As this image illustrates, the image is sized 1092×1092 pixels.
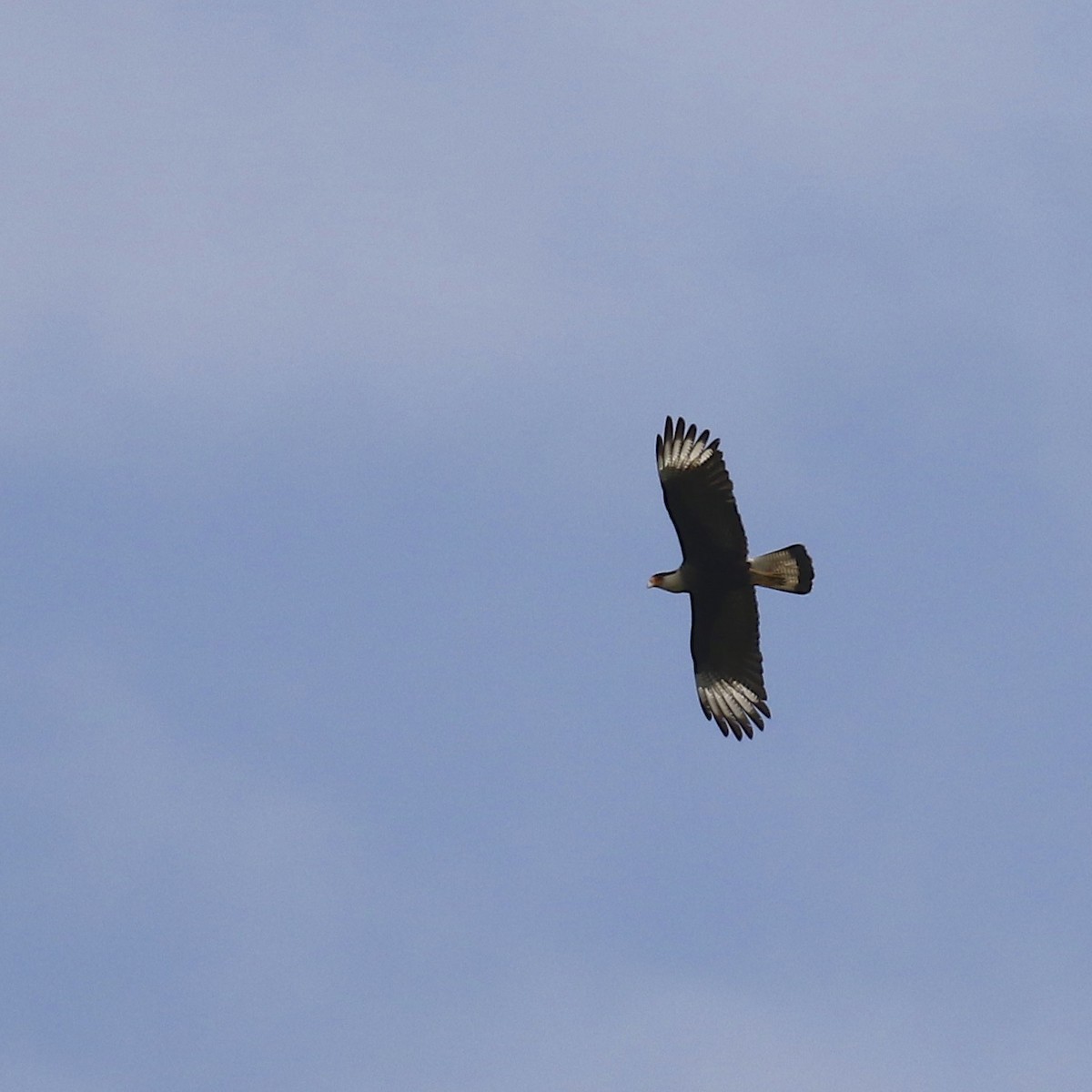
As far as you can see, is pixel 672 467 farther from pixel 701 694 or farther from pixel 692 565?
pixel 701 694

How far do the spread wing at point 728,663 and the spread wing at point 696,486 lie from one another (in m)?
1.38

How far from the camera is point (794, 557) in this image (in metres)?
31.4

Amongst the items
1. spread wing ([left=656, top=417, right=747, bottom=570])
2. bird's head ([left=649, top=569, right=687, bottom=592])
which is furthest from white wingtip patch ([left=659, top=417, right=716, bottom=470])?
bird's head ([left=649, top=569, right=687, bottom=592])

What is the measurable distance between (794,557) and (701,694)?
2.42 meters

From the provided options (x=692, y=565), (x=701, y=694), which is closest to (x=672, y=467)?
(x=692, y=565)

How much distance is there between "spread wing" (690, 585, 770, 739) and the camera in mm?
31859

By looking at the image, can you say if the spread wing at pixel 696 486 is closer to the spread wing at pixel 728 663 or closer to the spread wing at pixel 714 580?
the spread wing at pixel 714 580

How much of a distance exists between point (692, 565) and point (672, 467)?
149cm

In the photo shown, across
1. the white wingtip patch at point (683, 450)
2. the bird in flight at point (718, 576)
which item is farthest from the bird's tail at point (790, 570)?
the white wingtip patch at point (683, 450)

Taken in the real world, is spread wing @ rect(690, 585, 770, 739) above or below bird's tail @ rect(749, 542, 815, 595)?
below

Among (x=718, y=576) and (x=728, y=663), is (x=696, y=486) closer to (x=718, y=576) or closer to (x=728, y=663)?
(x=718, y=576)

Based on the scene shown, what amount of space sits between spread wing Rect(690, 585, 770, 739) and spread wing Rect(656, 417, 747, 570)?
1.38m

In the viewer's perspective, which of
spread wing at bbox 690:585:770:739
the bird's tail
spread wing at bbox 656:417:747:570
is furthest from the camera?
spread wing at bbox 690:585:770:739

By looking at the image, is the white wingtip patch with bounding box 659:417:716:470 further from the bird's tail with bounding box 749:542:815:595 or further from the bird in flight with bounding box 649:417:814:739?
the bird's tail with bounding box 749:542:815:595
